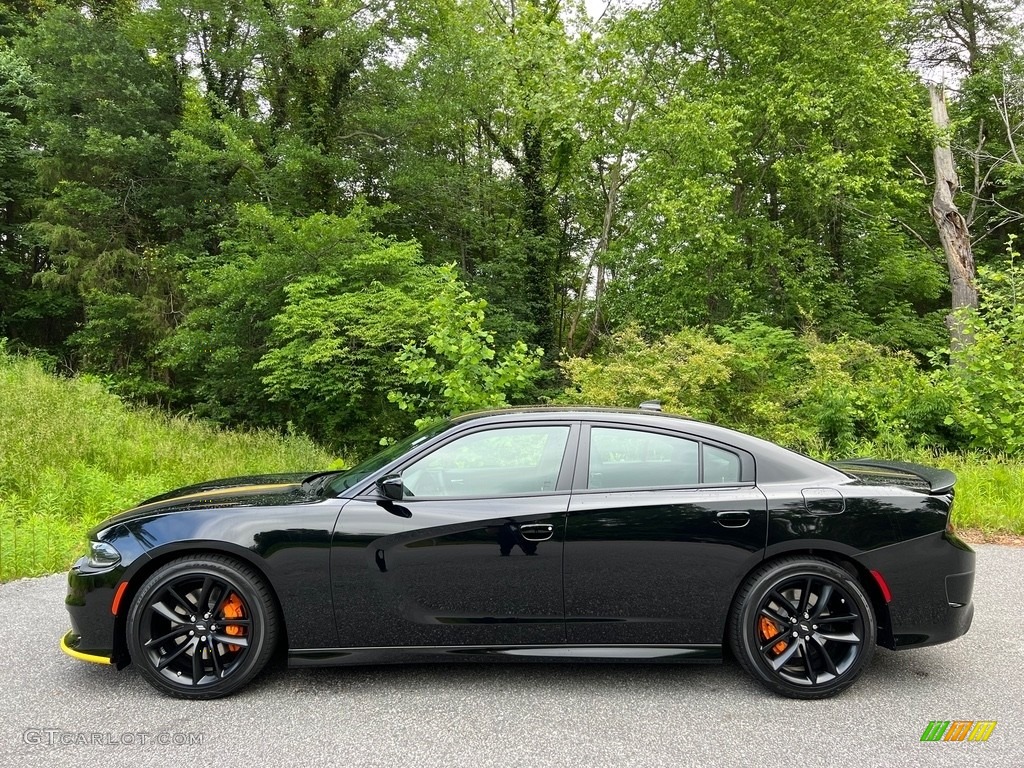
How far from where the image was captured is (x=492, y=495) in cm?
341

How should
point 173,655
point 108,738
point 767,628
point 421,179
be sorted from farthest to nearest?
point 421,179, point 767,628, point 173,655, point 108,738

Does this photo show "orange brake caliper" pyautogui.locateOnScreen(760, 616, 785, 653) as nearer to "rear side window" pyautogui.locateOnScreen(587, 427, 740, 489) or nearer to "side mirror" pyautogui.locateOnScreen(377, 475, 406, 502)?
"rear side window" pyautogui.locateOnScreen(587, 427, 740, 489)

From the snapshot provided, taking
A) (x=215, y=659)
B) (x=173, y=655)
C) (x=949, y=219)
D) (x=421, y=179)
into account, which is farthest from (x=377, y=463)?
(x=949, y=219)

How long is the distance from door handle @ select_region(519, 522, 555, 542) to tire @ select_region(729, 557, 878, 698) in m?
1.02

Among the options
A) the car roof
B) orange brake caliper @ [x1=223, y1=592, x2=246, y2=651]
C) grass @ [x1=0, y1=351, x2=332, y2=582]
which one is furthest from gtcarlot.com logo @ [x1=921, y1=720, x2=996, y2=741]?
grass @ [x1=0, y1=351, x2=332, y2=582]

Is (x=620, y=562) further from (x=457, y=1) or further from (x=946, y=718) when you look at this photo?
(x=457, y=1)

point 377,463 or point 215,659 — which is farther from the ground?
point 377,463

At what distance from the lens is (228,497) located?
3.55 metres

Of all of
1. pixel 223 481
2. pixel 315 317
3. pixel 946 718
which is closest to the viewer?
pixel 946 718

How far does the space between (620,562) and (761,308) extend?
50.7ft

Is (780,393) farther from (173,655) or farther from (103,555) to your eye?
(103,555)

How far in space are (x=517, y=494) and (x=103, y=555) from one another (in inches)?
83.9

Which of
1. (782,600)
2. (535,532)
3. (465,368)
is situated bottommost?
(782,600)

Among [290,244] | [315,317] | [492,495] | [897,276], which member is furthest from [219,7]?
[897,276]
